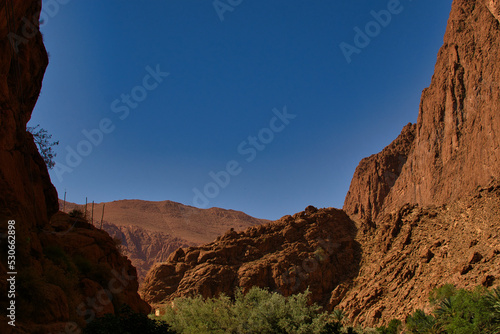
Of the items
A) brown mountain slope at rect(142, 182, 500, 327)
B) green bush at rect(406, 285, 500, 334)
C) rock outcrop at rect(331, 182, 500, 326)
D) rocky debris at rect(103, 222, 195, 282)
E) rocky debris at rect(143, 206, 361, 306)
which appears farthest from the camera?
rocky debris at rect(103, 222, 195, 282)

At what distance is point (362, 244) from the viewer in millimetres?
55188

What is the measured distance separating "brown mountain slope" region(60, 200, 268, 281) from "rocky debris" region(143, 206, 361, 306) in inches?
1680

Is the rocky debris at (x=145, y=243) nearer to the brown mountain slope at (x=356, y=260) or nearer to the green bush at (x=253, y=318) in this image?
the brown mountain slope at (x=356, y=260)

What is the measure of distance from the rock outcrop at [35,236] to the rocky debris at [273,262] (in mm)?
29565

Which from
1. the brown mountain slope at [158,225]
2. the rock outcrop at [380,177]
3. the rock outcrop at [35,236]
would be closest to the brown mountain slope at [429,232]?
the rock outcrop at [380,177]

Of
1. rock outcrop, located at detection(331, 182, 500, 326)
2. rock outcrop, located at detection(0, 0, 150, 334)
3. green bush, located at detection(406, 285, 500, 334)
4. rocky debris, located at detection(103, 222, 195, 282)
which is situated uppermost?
rocky debris, located at detection(103, 222, 195, 282)

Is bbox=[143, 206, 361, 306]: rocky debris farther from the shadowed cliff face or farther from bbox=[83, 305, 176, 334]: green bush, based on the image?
bbox=[83, 305, 176, 334]: green bush

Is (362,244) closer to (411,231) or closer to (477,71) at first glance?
(411,231)

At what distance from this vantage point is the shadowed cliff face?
5134 cm

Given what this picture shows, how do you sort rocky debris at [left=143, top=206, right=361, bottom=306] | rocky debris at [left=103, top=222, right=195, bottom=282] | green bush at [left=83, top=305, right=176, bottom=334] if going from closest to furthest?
green bush at [left=83, top=305, right=176, bottom=334], rocky debris at [left=143, top=206, right=361, bottom=306], rocky debris at [left=103, top=222, right=195, bottom=282]

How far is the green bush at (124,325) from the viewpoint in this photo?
9.77 meters

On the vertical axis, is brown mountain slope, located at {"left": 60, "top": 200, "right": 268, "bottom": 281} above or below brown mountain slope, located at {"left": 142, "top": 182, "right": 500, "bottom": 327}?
above

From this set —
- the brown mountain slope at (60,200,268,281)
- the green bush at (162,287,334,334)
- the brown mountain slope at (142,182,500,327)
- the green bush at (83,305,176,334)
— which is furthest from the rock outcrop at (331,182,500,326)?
the brown mountain slope at (60,200,268,281)

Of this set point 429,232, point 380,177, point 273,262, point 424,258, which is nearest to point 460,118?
point 429,232
